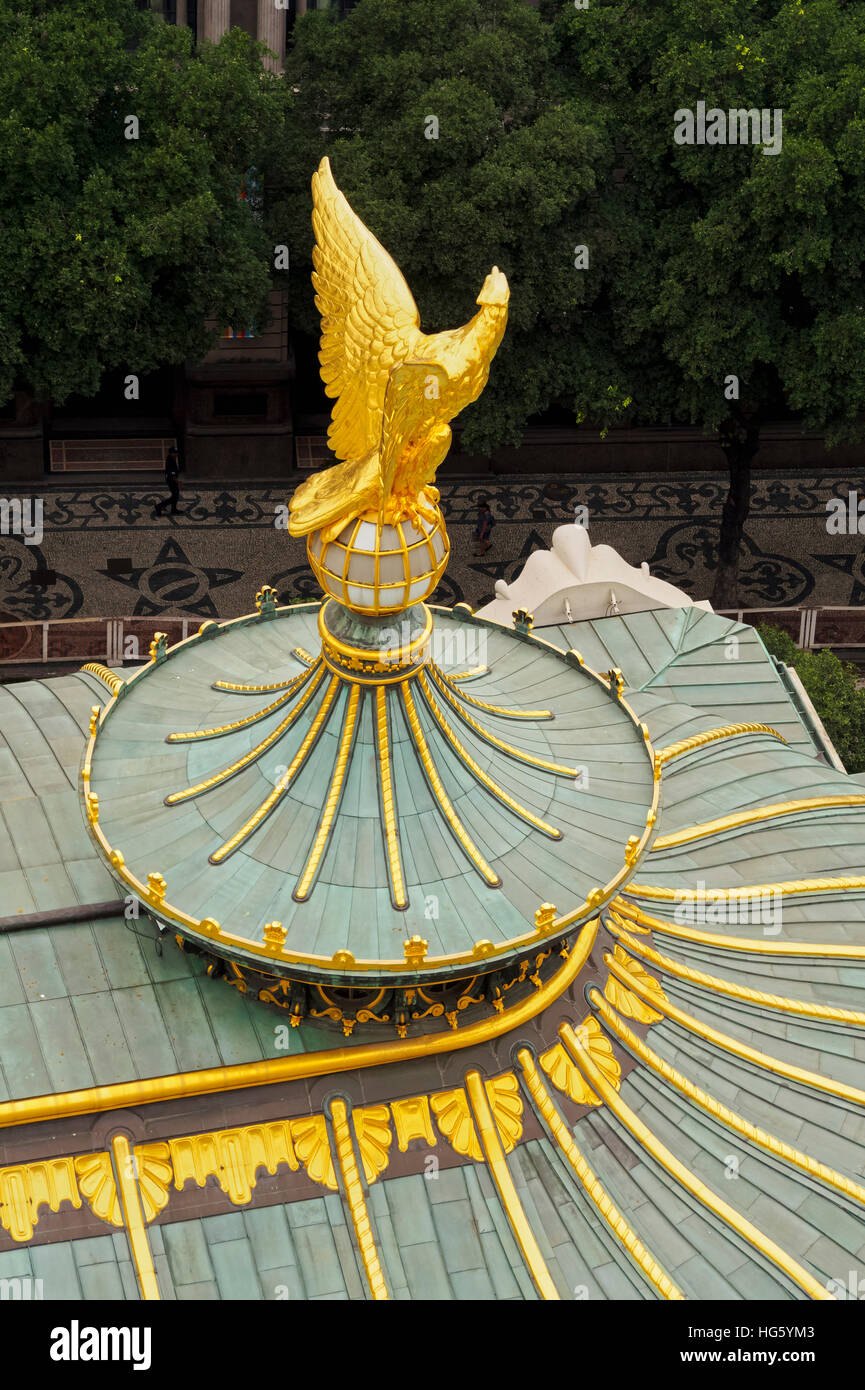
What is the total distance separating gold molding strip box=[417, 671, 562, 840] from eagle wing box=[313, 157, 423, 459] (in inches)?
141

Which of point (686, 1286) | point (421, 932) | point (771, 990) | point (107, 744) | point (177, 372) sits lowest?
point (686, 1286)

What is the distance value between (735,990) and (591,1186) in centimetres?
444

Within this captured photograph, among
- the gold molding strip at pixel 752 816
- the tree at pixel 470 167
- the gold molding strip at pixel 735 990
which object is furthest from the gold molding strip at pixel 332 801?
the tree at pixel 470 167

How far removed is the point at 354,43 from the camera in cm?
5481

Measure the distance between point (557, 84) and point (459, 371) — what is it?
1469 inches

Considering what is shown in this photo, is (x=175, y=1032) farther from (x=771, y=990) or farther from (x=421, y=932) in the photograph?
(x=771, y=990)

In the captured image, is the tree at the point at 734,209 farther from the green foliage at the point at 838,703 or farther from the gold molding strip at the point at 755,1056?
the gold molding strip at the point at 755,1056

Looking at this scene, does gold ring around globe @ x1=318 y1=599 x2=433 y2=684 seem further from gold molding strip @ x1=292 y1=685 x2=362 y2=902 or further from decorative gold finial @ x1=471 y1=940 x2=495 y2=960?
decorative gold finial @ x1=471 y1=940 x2=495 y2=960

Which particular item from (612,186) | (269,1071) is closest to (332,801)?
(269,1071)

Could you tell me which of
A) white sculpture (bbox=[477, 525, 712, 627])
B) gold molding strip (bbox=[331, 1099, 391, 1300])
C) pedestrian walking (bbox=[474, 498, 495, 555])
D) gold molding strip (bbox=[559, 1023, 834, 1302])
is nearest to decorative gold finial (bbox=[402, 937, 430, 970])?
gold molding strip (bbox=[331, 1099, 391, 1300])

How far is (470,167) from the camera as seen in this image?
52750 millimetres

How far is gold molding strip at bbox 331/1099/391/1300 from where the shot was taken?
23016mm

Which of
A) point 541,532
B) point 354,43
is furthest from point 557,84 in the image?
point 541,532

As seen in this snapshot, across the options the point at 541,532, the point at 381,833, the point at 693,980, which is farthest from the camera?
the point at 541,532
